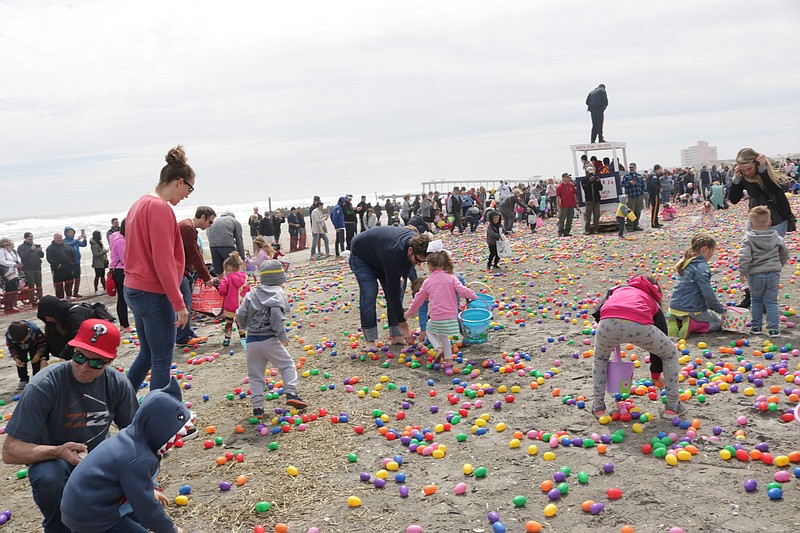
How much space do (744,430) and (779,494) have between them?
3.81ft

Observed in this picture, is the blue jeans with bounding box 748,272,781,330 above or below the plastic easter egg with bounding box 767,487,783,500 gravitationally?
above

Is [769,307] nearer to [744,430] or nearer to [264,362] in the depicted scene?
[744,430]

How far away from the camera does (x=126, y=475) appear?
297 centimetres

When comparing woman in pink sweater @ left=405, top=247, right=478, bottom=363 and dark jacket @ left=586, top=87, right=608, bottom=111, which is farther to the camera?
dark jacket @ left=586, top=87, right=608, bottom=111

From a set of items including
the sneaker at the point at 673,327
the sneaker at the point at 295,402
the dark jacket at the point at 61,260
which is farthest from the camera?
the dark jacket at the point at 61,260

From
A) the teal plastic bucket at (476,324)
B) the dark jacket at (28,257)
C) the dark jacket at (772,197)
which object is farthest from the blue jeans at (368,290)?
the dark jacket at (28,257)

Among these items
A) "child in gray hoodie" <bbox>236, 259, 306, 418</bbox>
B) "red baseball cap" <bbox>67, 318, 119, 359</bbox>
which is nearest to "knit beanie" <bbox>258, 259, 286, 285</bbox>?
"child in gray hoodie" <bbox>236, 259, 306, 418</bbox>

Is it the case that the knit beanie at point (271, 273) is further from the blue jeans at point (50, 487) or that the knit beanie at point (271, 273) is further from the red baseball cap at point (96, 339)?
the blue jeans at point (50, 487)

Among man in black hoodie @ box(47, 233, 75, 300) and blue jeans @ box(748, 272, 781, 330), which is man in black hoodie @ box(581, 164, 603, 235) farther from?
man in black hoodie @ box(47, 233, 75, 300)

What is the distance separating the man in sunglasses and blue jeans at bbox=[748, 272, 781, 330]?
7235 mm

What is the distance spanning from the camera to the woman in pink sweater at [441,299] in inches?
283

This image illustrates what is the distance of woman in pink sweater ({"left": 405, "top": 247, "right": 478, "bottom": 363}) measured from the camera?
7199mm

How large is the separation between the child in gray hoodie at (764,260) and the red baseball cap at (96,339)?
280 inches

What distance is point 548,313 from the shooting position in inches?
383
